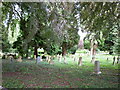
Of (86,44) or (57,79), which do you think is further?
(86,44)

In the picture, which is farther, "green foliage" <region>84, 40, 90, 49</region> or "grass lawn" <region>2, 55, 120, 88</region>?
"green foliage" <region>84, 40, 90, 49</region>

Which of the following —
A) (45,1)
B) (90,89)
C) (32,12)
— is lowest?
(90,89)

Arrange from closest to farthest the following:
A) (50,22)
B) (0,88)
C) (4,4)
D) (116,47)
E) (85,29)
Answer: (0,88)
(50,22)
(4,4)
(85,29)
(116,47)

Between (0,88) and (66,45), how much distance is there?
13.4 m

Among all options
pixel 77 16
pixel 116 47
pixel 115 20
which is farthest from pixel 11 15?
pixel 116 47

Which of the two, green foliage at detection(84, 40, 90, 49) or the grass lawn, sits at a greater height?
green foliage at detection(84, 40, 90, 49)

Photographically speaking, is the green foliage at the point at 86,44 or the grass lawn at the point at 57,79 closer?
the grass lawn at the point at 57,79

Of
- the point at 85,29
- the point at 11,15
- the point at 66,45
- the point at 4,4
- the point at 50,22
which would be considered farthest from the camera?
the point at 66,45

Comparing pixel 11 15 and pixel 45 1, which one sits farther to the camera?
pixel 11 15

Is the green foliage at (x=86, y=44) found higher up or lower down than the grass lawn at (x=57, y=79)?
higher up

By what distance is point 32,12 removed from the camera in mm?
4543

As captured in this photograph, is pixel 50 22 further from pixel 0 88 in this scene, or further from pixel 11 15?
pixel 0 88

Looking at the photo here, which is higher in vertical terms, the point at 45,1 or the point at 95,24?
the point at 45,1

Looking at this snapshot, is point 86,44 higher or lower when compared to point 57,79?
higher
